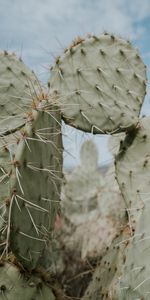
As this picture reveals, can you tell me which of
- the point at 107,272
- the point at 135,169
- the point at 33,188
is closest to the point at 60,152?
the point at 33,188

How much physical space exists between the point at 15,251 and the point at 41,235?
5.4 inches

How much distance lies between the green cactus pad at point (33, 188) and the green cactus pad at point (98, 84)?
54 cm

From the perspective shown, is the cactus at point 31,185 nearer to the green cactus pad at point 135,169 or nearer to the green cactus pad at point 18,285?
the green cactus pad at point 18,285

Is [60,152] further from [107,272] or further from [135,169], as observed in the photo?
[107,272]

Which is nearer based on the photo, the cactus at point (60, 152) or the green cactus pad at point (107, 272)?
the cactus at point (60, 152)

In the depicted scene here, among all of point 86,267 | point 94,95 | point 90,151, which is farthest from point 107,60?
point 90,151

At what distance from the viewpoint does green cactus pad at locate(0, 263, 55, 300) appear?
183 centimetres

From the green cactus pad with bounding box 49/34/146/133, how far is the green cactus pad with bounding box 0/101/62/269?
1.76 ft

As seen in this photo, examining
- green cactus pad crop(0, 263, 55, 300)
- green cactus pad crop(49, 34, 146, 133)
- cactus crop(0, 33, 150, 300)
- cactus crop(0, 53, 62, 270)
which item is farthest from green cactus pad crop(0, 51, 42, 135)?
green cactus pad crop(0, 263, 55, 300)

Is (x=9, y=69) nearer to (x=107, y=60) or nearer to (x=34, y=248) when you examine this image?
(x=107, y=60)

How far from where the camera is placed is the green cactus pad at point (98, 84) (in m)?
2.53

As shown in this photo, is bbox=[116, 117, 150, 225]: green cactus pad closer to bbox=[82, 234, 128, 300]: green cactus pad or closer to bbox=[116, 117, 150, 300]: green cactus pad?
bbox=[116, 117, 150, 300]: green cactus pad

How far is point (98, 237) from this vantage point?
4832mm

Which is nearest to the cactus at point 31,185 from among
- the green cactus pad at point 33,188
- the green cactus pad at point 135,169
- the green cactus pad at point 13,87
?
the green cactus pad at point 33,188
